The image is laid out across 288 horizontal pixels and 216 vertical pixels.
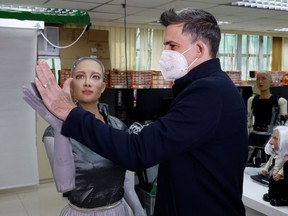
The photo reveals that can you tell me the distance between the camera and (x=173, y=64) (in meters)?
0.99

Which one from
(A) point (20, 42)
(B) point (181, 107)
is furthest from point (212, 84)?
(A) point (20, 42)

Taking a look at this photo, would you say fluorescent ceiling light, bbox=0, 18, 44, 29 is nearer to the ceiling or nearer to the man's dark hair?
the ceiling

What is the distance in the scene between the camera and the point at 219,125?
85 cm

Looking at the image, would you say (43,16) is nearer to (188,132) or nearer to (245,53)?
(188,132)

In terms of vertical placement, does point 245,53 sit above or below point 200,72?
above

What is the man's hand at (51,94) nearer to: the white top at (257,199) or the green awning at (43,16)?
the white top at (257,199)

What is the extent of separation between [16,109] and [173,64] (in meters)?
2.82

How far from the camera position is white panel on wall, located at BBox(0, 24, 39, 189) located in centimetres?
333

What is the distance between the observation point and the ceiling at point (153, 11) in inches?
153

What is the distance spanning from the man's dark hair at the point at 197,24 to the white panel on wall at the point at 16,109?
275 cm

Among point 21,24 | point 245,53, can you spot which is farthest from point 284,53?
point 21,24

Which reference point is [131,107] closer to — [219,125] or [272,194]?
[272,194]

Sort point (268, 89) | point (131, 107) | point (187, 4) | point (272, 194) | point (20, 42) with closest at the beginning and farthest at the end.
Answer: point (272, 194), point (131, 107), point (20, 42), point (268, 89), point (187, 4)

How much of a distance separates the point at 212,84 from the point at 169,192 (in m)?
0.33
